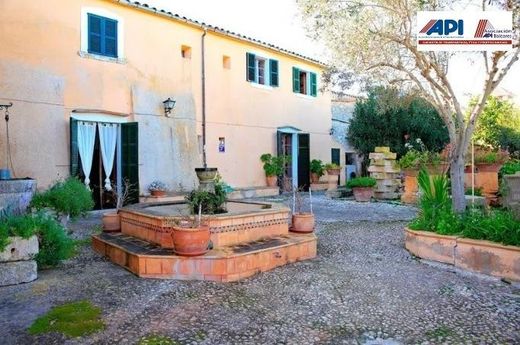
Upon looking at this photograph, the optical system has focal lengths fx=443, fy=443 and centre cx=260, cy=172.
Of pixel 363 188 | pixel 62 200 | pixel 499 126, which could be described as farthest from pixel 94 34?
pixel 499 126

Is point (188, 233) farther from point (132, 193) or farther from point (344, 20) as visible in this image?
point (132, 193)

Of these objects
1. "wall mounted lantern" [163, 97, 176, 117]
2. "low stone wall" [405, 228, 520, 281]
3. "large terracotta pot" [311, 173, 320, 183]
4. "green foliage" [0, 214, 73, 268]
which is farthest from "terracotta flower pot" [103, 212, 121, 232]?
"large terracotta pot" [311, 173, 320, 183]

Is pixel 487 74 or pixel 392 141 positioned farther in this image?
pixel 392 141

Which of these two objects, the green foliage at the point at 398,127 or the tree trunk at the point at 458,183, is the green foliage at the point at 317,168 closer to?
the green foliage at the point at 398,127

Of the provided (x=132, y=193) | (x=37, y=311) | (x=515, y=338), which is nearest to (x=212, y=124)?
(x=132, y=193)

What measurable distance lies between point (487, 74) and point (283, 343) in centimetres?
582

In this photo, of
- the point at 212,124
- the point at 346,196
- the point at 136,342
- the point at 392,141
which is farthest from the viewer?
the point at 392,141

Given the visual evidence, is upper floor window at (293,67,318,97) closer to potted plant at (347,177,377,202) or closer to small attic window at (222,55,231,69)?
small attic window at (222,55,231,69)

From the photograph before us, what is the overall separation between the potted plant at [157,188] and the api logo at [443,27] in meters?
7.06

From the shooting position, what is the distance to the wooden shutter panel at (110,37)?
10703 millimetres

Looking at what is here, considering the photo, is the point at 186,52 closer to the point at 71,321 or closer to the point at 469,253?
the point at 469,253

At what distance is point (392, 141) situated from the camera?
18781mm

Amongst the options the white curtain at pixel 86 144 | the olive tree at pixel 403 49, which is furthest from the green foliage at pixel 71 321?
the white curtain at pixel 86 144

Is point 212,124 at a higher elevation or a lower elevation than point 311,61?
lower
